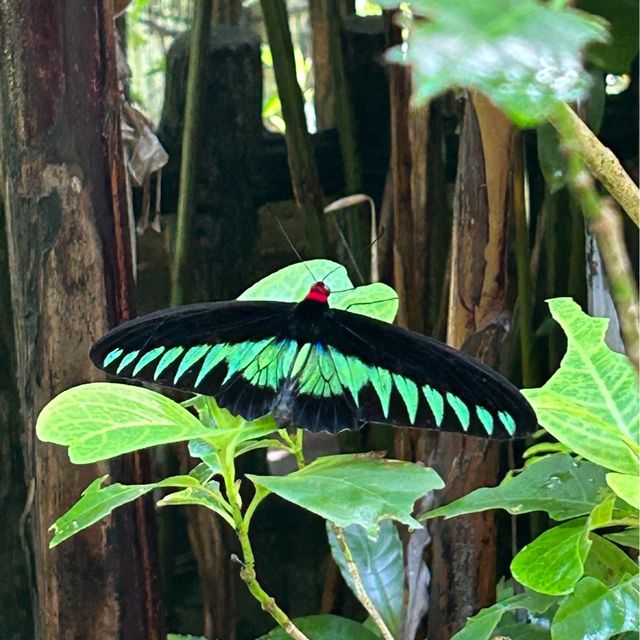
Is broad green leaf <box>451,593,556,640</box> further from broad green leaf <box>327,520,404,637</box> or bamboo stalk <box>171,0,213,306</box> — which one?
bamboo stalk <box>171,0,213,306</box>

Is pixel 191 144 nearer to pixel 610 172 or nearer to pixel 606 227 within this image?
pixel 610 172

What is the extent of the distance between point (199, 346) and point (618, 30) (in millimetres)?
477

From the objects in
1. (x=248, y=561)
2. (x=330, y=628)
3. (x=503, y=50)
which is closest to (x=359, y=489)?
(x=248, y=561)

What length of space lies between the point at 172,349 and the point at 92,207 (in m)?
0.24

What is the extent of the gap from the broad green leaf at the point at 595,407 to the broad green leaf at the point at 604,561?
102 millimetres

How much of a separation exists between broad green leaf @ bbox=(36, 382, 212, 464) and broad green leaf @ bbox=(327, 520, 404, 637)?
12.9 inches

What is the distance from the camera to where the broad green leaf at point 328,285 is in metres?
0.51

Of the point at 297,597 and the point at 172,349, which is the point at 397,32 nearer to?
the point at 172,349

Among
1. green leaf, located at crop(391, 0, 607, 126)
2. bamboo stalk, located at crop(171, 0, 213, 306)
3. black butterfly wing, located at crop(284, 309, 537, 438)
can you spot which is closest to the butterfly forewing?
black butterfly wing, located at crop(284, 309, 537, 438)

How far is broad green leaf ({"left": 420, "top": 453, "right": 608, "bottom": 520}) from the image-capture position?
0.49 metres

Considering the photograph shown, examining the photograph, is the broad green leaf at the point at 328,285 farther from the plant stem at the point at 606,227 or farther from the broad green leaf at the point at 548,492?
the plant stem at the point at 606,227

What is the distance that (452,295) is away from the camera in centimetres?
76

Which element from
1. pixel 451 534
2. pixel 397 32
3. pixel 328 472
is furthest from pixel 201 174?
pixel 328 472

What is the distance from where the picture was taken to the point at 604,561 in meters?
0.50
